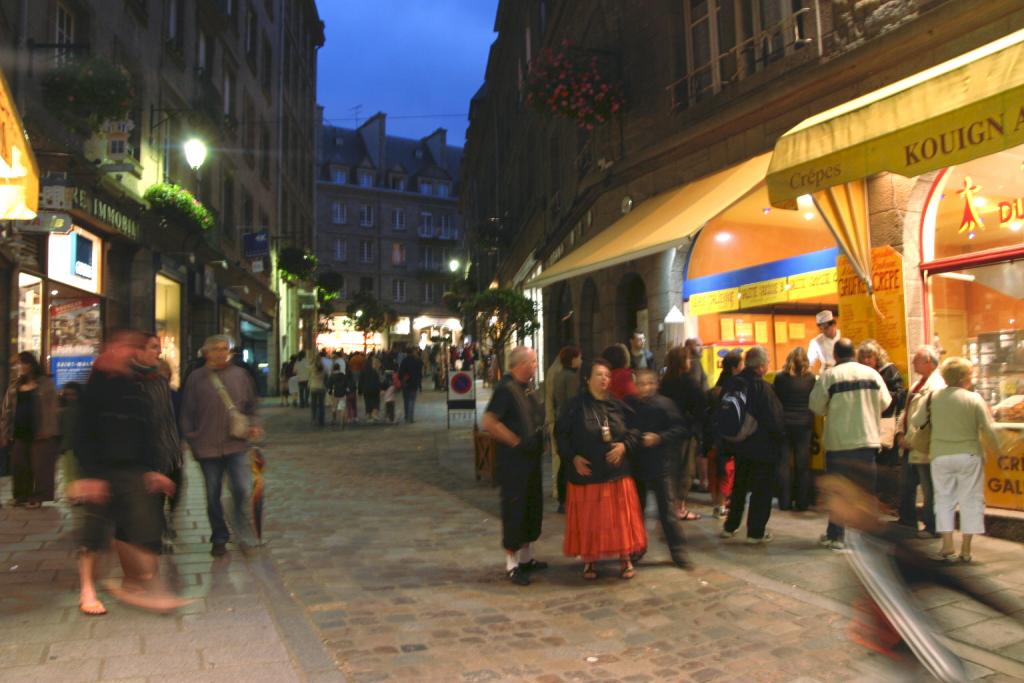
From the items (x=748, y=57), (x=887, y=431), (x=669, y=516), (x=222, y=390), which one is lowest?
(x=669, y=516)

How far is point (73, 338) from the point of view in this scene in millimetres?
13125

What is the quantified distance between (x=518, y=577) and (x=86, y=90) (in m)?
10.0

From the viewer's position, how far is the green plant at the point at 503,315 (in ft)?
63.3

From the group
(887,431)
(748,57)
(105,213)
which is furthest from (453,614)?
(105,213)

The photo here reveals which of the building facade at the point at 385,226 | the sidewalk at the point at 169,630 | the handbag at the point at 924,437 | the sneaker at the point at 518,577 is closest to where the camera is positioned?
the sidewalk at the point at 169,630

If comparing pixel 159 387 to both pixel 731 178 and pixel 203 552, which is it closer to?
pixel 203 552

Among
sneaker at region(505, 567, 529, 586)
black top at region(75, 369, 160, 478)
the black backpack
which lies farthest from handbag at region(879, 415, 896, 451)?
black top at region(75, 369, 160, 478)

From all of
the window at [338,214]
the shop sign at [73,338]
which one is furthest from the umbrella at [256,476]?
the window at [338,214]

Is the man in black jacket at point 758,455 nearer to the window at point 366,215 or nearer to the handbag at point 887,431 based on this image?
the handbag at point 887,431

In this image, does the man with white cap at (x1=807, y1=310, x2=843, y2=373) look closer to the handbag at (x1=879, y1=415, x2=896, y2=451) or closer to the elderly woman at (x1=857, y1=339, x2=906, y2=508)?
the handbag at (x1=879, y1=415, x2=896, y2=451)

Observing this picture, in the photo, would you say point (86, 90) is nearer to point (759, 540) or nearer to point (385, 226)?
point (759, 540)

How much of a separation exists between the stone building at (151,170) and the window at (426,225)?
34374mm

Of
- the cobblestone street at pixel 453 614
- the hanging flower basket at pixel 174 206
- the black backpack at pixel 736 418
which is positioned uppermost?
the hanging flower basket at pixel 174 206

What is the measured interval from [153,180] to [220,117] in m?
5.25
